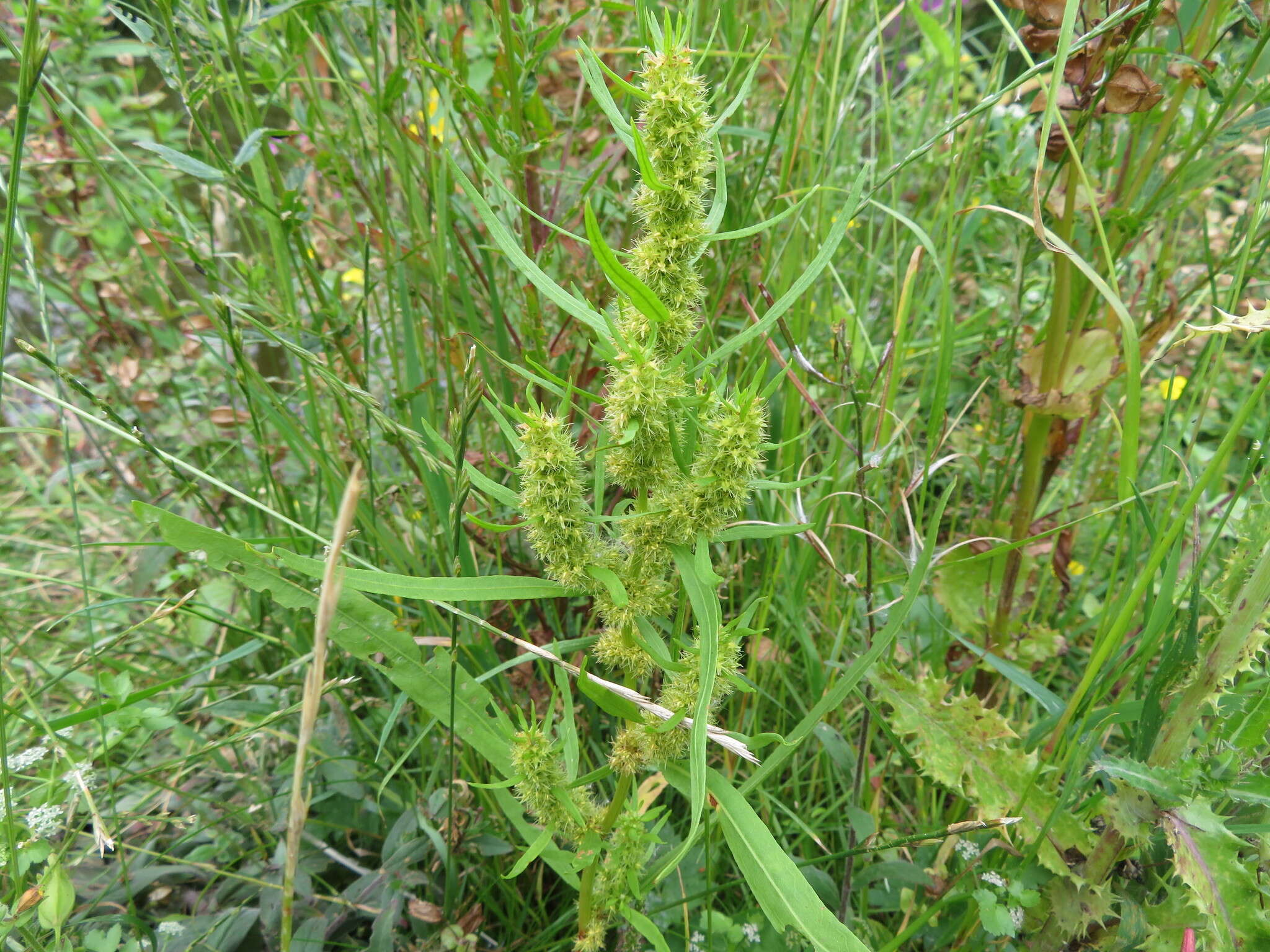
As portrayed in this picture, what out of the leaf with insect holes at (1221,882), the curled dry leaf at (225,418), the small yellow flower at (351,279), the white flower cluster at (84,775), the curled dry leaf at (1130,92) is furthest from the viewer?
the small yellow flower at (351,279)

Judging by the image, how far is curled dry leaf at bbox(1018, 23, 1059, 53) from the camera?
52.6 inches

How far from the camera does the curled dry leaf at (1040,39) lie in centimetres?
134

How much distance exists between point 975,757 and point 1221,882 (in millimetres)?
314

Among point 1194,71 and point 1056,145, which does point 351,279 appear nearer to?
point 1056,145

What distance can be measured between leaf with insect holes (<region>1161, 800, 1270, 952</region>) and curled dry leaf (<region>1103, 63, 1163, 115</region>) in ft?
3.16

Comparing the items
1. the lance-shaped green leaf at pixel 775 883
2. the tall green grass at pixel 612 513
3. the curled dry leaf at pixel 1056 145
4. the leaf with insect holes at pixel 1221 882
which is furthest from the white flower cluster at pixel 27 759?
the curled dry leaf at pixel 1056 145

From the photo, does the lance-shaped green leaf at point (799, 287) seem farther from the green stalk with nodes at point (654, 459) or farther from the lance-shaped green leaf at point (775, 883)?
A: the lance-shaped green leaf at point (775, 883)

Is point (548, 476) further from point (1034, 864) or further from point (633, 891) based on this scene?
point (1034, 864)

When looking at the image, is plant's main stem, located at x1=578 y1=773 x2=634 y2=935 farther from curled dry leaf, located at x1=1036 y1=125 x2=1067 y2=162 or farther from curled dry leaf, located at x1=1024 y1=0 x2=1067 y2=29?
curled dry leaf, located at x1=1024 y1=0 x2=1067 y2=29

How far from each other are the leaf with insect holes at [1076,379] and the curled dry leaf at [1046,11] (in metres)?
0.48

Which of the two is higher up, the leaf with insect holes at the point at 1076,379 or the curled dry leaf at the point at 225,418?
the leaf with insect holes at the point at 1076,379

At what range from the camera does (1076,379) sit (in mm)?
1459

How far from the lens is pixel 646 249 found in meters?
0.85

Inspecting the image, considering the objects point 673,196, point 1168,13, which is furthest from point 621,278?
point 1168,13
